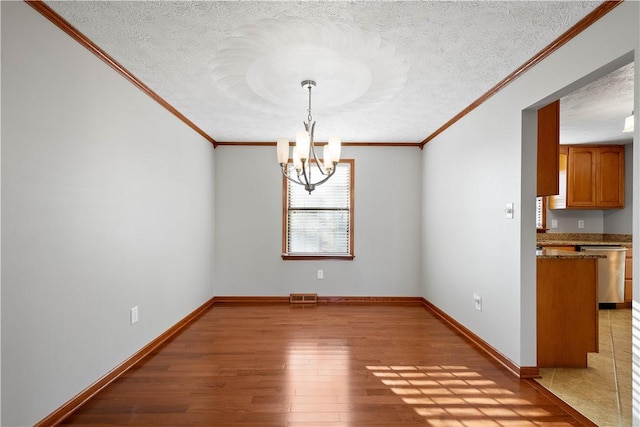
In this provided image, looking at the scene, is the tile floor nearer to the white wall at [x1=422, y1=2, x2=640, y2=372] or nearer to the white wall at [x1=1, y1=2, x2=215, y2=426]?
the white wall at [x1=422, y1=2, x2=640, y2=372]

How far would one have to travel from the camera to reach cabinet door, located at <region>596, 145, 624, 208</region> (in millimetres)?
5078

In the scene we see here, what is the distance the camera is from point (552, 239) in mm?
5438

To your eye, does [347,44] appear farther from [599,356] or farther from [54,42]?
[599,356]

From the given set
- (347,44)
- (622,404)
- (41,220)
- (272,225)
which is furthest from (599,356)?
(41,220)

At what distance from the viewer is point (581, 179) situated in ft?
16.7

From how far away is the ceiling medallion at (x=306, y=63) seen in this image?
2105 mm

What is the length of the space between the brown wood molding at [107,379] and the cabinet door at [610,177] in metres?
6.01

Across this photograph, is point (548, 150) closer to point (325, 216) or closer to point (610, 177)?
point (325, 216)

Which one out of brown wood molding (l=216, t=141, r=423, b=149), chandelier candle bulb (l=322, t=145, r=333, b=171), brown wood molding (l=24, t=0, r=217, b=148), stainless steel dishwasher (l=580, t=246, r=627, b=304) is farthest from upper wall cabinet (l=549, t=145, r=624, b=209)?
brown wood molding (l=24, t=0, r=217, b=148)

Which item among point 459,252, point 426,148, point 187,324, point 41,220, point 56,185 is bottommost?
point 187,324

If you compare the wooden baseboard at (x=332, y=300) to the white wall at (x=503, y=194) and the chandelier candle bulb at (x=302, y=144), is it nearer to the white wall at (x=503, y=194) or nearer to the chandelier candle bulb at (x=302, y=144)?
the white wall at (x=503, y=194)

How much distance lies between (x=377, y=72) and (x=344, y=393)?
2355mm

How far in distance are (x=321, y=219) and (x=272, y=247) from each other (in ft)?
2.71

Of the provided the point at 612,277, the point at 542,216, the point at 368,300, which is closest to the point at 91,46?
the point at 368,300
